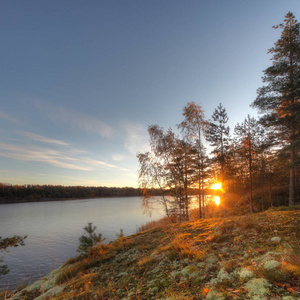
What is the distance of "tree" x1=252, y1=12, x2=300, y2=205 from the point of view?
509 inches

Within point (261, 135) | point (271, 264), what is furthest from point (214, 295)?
point (261, 135)

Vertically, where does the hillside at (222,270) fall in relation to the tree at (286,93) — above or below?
below

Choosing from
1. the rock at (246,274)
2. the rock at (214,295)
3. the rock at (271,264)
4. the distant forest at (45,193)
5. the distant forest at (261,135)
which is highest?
the distant forest at (261,135)

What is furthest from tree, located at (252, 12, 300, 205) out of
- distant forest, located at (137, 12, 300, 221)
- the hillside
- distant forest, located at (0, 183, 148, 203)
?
distant forest, located at (0, 183, 148, 203)

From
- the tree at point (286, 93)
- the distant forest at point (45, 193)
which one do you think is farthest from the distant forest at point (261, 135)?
the distant forest at point (45, 193)

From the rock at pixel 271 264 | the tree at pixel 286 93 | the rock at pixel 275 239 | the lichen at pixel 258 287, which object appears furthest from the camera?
the tree at pixel 286 93

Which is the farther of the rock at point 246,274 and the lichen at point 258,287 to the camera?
the rock at point 246,274

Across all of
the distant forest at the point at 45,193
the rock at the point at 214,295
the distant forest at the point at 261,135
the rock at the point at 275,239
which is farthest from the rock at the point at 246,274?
the distant forest at the point at 45,193

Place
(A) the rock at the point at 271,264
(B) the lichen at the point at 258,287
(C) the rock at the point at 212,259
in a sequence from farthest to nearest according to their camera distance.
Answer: (C) the rock at the point at 212,259, (A) the rock at the point at 271,264, (B) the lichen at the point at 258,287

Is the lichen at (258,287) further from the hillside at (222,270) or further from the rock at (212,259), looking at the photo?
the rock at (212,259)

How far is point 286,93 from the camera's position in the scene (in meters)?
13.8

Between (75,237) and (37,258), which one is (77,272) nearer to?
(37,258)

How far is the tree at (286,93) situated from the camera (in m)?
12.9

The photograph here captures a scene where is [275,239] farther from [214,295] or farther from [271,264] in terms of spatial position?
[214,295]
